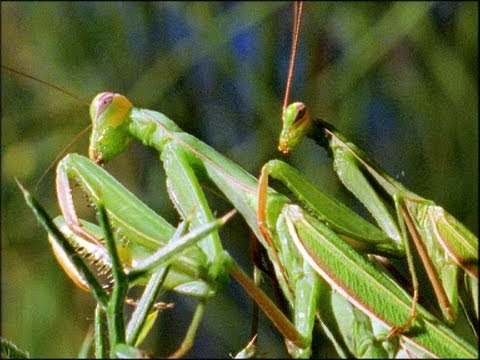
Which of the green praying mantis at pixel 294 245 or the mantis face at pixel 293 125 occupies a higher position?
the mantis face at pixel 293 125

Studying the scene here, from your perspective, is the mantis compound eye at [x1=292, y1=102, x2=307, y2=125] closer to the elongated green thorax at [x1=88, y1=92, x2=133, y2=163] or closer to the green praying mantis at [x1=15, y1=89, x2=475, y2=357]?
the green praying mantis at [x1=15, y1=89, x2=475, y2=357]

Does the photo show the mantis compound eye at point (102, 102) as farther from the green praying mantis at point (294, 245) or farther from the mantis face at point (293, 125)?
the mantis face at point (293, 125)

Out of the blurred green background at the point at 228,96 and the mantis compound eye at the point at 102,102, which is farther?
Answer: the blurred green background at the point at 228,96

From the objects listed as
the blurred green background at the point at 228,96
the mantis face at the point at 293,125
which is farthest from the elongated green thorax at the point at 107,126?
the blurred green background at the point at 228,96

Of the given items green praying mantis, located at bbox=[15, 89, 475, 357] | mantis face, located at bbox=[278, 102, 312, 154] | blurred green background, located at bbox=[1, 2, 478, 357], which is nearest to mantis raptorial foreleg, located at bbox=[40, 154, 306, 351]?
green praying mantis, located at bbox=[15, 89, 475, 357]

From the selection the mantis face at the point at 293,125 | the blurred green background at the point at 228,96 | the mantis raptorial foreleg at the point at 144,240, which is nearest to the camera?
the mantis raptorial foreleg at the point at 144,240

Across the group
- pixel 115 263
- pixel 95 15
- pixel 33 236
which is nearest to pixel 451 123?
pixel 95 15
